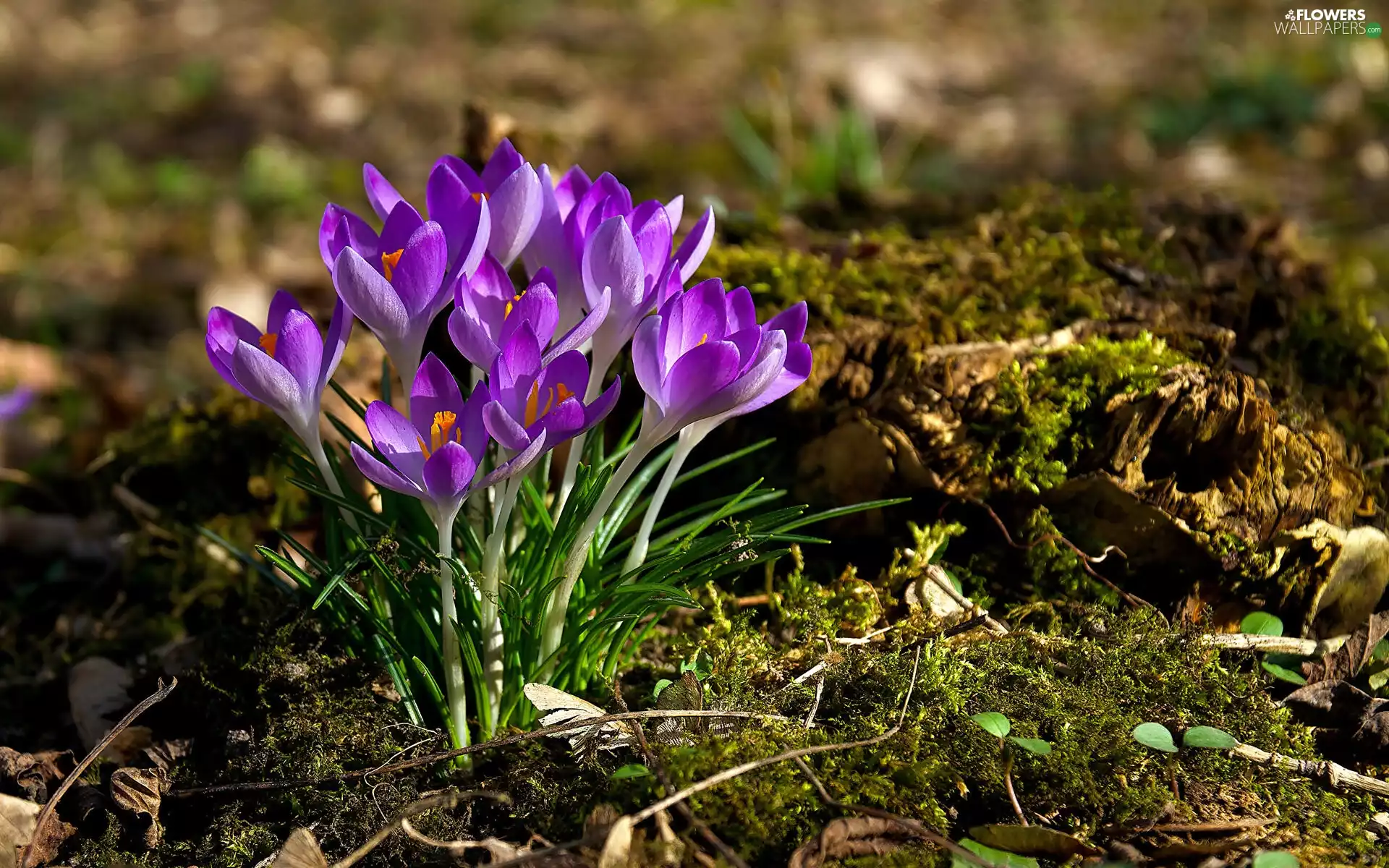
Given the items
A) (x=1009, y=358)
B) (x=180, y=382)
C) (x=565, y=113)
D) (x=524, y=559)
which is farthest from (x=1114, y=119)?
(x=524, y=559)

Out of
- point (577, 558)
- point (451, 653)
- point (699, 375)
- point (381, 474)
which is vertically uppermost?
point (699, 375)

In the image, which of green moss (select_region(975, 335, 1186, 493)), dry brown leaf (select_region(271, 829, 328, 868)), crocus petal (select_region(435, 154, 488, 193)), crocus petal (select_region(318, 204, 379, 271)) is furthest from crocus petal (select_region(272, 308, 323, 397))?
green moss (select_region(975, 335, 1186, 493))

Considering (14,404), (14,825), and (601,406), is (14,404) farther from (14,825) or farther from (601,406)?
(601,406)

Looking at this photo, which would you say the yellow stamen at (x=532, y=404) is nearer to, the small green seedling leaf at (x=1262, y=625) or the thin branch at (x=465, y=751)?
the thin branch at (x=465, y=751)

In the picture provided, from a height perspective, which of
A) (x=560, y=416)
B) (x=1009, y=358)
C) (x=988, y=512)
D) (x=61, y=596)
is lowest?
(x=61, y=596)

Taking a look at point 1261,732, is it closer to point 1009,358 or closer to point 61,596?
point 1009,358

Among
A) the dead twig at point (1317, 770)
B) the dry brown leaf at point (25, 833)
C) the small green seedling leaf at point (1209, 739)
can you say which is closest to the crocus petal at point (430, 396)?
the dry brown leaf at point (25, 833)

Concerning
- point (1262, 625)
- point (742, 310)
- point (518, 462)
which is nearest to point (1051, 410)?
point (1262, 625)

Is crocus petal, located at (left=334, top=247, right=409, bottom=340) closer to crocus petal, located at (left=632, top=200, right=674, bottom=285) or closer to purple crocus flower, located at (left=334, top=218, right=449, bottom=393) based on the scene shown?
purple crocus flower, located at (left=334, top=218, right=449, bottom=393)
